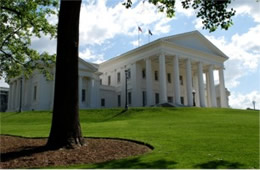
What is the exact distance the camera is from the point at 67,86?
966 cm

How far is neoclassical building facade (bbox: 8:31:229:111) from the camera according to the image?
49.3 meters

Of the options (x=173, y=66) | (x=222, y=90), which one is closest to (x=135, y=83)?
(x=173, y=66)

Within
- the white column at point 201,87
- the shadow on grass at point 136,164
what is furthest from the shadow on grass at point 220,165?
the white column at point 201,87

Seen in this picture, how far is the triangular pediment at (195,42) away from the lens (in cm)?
5255

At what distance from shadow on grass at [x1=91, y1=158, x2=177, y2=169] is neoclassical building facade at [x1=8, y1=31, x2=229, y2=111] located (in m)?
39.3

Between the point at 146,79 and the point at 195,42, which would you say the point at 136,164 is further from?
the point at 195,42

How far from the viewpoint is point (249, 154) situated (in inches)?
348

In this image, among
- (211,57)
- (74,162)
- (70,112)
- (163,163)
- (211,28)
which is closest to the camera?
(163,163)

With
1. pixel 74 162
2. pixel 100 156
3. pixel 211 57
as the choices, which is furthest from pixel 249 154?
pixel 211 57

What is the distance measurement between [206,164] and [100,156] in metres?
3.26

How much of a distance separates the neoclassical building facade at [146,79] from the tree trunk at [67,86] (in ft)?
124

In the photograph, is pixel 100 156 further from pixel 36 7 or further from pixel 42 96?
pixel 42 96

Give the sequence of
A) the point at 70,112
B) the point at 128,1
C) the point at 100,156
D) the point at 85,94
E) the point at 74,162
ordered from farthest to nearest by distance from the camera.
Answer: the point at 85,94 < the point at 128,1 < the point at 70,112 < the point at 100,156 < the point at 74,162

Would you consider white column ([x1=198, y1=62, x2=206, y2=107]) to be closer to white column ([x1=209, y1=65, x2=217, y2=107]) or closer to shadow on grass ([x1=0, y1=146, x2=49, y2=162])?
white column ([x1=209, y1=65, x2=217, y2=107])
